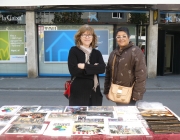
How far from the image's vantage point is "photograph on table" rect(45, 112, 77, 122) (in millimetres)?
2453

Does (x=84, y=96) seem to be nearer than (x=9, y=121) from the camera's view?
No

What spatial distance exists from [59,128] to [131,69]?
1.41 metres

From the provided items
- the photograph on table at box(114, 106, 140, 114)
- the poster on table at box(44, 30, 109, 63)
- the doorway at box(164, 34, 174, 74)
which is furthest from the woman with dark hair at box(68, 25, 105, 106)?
the doorway at box(164, 34, 174, 74)

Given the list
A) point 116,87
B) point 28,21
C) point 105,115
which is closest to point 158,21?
point 28,21

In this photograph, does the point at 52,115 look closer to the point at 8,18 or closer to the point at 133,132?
the point at 133,132

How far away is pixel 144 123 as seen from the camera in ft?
7.74

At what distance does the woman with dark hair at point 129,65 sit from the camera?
3.16 m

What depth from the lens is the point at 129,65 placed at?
3195 millimetres

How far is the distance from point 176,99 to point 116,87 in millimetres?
5010

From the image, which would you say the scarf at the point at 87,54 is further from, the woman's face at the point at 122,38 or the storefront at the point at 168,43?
the storefront at the point at 168,43

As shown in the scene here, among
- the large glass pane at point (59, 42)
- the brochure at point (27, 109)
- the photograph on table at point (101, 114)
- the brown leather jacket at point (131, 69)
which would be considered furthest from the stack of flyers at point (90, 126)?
the large glass pane at point (59, 42)

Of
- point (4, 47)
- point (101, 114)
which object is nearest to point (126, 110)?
point (101, 114)

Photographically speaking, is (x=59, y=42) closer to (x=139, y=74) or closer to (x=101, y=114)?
(x=139, y=74)

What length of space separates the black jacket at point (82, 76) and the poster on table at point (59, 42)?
28.7 feet
